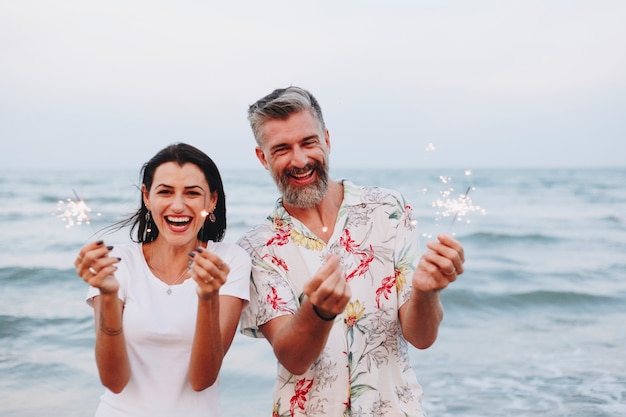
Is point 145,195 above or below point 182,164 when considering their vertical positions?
below

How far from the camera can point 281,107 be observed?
4.11m

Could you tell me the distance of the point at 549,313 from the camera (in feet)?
39.2

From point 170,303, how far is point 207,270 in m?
0.82

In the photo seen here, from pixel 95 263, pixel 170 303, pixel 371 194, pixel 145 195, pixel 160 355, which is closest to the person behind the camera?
pixel 95 263

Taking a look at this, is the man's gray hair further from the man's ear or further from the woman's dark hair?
the woman's dark hair

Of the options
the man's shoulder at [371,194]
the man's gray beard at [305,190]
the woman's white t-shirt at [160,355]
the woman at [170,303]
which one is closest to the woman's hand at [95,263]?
the woman at [170,303]

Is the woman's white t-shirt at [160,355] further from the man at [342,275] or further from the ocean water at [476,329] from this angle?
the ocean water at [476,329]

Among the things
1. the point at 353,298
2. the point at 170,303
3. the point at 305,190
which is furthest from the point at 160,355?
the point at 305,190

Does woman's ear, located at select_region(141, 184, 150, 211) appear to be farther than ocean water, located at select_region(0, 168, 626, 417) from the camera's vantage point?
No

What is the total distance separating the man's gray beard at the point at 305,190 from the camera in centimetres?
415

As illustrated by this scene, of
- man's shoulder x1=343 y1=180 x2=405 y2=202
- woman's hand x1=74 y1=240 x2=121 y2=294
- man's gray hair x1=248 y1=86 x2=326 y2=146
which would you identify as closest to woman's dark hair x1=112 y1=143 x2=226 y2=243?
man's gray hair x1=248 y1=86 x2=326 y2=146

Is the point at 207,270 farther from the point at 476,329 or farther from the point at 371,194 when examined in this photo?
the point at 476,329

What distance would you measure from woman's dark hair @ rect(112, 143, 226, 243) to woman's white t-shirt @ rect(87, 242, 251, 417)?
1.65 ft

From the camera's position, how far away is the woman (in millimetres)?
3531
